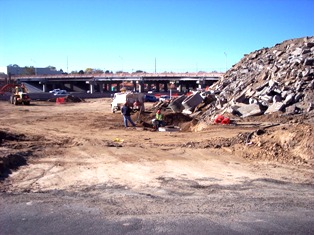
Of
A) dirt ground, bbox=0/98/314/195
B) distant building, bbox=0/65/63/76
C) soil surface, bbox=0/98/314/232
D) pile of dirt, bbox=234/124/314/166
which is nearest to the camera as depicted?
soil surface, bbox=0/98/314/232

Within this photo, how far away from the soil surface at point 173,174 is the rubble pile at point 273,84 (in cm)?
999

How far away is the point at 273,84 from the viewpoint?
2609 centimetres

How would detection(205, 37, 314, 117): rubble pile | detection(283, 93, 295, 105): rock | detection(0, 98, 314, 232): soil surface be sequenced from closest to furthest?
1. detection(0, 98, 314, 232): soil surface
2. detection(283, 93, 295, 105): rock
3. detection(205, 37, 314, 117): rubble pile

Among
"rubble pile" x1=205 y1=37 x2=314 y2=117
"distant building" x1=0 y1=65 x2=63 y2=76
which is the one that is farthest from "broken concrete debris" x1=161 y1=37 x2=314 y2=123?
"distant building" x1=0 y1=65 x2=63 y2=76

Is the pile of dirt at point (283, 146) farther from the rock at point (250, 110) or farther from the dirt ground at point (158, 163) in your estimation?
the rock at point (250, 110)

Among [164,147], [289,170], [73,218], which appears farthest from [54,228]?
[164,147]

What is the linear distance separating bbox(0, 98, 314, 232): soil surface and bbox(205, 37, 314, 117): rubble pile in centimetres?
999

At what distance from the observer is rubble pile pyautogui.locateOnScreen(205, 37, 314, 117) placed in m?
23.4

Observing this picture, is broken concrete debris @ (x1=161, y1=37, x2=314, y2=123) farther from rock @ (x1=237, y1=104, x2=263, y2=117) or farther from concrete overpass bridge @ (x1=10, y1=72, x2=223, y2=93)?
concrete overpass bridge @ (x1=10, y1=72, x2=223, y2=93)

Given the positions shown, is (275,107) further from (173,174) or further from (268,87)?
(173,174)

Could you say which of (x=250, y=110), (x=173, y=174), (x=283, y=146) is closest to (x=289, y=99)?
(x=250, y=110)

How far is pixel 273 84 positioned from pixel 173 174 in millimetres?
18158

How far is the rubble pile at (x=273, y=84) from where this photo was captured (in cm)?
2341

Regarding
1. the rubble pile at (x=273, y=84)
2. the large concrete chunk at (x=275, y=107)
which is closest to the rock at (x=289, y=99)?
the rubble pile at (x=273, y=84)
